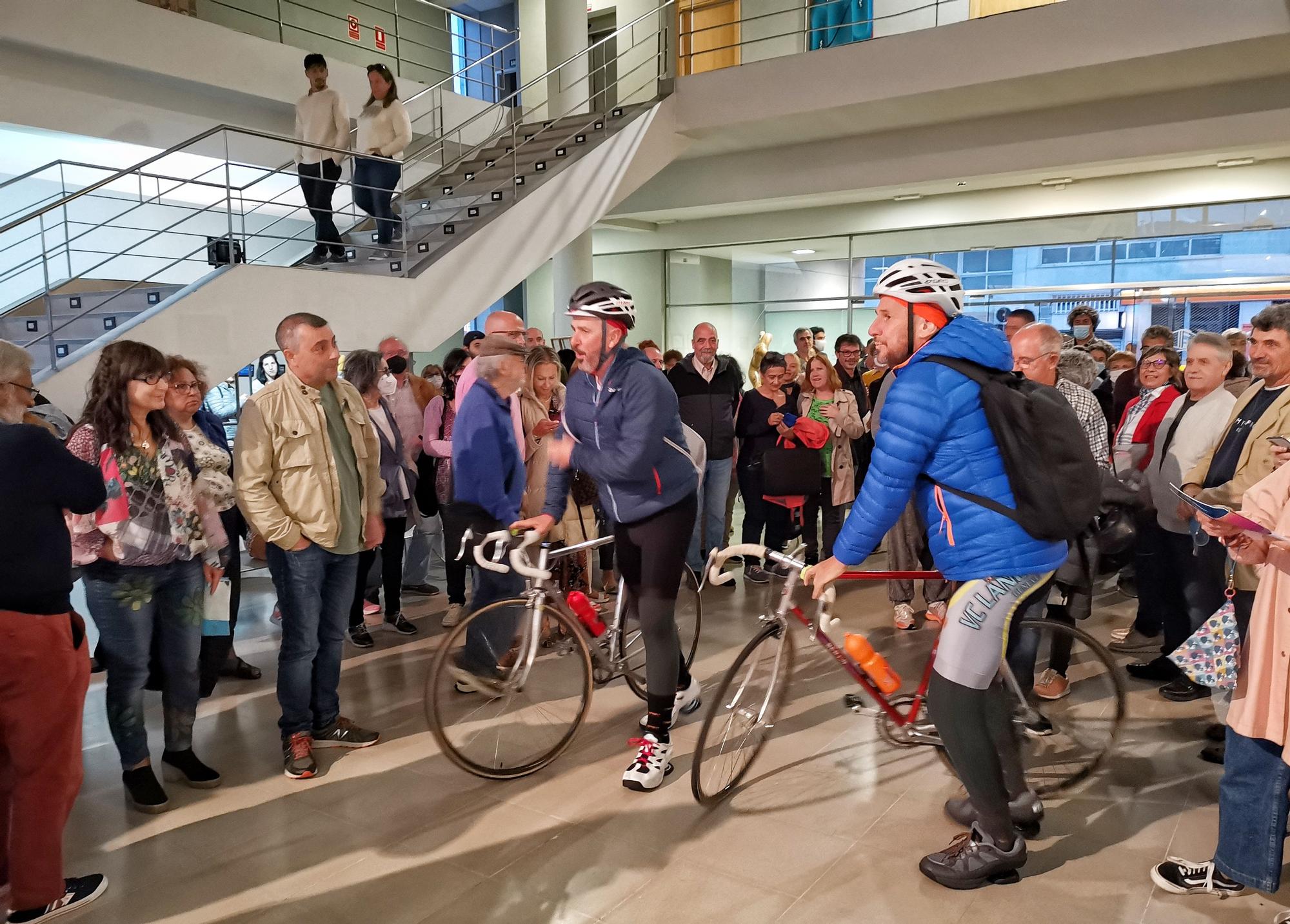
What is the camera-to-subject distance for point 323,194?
8.17m

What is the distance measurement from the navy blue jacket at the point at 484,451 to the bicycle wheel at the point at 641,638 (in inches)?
32.1

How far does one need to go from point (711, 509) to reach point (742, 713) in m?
3.33

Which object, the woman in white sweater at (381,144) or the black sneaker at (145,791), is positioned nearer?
the black sneaker at (145,791)

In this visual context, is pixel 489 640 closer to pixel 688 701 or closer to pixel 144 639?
pixel 688 701

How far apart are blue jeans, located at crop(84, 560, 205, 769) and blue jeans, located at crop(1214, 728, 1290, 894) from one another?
11.7ft

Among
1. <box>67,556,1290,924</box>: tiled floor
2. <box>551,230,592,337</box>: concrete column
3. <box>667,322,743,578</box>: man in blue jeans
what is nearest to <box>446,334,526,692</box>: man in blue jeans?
<box>67,556,1290,924</box>: tiled floor

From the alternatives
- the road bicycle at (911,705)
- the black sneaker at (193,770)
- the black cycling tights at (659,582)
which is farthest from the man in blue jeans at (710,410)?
the black sneaker at (193,770)

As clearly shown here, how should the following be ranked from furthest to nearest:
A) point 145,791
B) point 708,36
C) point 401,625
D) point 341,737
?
point 708,36, point 401,625, point 341,737, point 145,791

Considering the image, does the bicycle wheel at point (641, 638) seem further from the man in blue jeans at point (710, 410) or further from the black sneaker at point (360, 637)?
the black sneaker at point (360, 637)

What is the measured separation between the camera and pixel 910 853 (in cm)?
300

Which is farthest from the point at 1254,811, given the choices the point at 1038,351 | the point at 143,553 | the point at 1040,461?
the point at 143,553

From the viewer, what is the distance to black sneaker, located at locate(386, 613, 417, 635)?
5496mm

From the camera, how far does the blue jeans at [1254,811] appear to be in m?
2.49

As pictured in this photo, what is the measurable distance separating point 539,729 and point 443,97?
9.48 meters
